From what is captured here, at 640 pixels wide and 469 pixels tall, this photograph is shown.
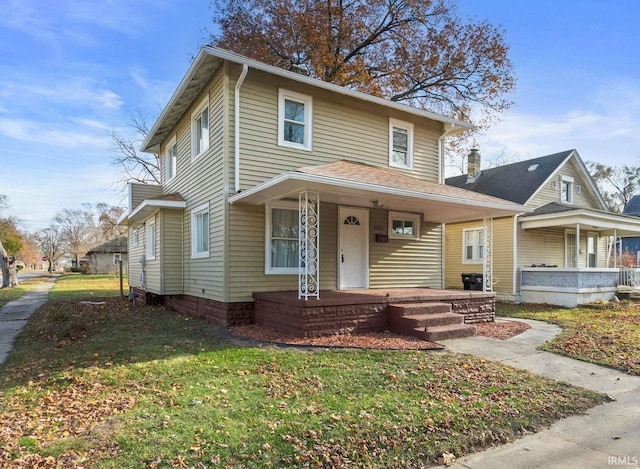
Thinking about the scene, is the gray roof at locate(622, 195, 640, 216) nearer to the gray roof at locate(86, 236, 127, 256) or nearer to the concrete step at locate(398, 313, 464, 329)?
the concrete step at locate(398, 313, 464, 329)

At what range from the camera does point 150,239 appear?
13070mm

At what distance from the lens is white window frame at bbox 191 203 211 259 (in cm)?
991

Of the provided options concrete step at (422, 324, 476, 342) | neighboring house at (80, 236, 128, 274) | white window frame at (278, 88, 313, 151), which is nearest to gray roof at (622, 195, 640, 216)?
concrete step at (422, 324, 476, 342)

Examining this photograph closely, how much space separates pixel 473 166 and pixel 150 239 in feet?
51.7

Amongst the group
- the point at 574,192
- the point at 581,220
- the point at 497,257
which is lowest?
the point at 497,257

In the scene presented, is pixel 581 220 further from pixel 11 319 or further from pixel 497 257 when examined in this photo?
pixel 11 319

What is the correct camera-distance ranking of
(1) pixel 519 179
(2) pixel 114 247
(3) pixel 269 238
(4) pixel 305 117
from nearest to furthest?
1. (3) pixel 269 238
2. (4) pixel 305 117
3. (1) pixel 519 179
4. (2) pixel 114 247

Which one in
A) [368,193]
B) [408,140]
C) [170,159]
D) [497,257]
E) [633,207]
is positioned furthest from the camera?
Answer: [633,207]

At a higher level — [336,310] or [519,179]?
[519,179]

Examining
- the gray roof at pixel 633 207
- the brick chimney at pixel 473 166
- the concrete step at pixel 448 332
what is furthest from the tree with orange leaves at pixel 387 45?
the gray roof at pixel 633 207

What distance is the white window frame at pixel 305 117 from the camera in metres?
9.61

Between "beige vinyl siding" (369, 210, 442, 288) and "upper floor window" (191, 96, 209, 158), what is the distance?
477cm

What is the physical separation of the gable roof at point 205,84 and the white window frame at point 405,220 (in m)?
2.90

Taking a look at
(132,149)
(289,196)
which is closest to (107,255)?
(132,149)
